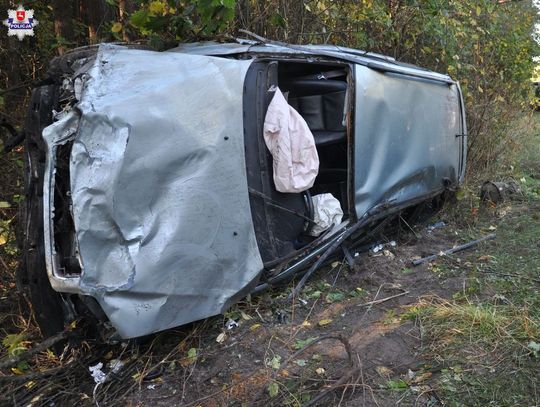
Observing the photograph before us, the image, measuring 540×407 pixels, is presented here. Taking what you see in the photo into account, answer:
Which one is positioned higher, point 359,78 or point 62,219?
point 359,78

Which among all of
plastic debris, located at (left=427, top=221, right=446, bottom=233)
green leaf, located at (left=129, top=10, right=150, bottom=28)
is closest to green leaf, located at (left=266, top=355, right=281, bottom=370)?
green leaf, located at (left=129, top=10, right=150, bottom=28)

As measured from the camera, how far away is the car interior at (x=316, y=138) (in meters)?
2.99

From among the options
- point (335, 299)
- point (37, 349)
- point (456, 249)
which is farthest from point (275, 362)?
point (456, 249)

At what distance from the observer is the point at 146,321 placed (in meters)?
2.40

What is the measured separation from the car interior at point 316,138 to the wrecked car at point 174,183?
0.05 ft

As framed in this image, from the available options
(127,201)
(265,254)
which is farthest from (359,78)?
(127,201)

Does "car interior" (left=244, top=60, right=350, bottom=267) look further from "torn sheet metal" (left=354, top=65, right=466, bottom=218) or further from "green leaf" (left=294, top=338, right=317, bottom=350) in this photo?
"green leaf" (left=294, top=338, right=317, bottom=350)

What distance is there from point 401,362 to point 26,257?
2.17 m

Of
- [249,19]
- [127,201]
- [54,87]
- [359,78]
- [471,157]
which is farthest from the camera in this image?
[471,157]

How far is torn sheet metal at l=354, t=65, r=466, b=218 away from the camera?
11.7ft

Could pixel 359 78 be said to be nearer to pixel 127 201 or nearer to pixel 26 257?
pixel 127 201

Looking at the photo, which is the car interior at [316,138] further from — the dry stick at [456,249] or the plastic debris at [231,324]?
the dry stick at [456,249]

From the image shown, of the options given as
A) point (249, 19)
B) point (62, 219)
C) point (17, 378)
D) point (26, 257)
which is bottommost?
point (17, 378)

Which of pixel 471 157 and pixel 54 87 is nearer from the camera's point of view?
pixel 54 87
